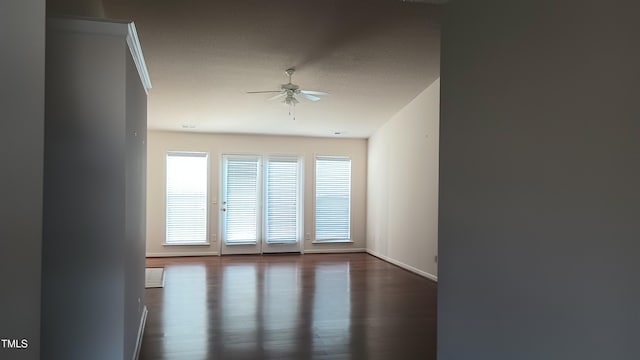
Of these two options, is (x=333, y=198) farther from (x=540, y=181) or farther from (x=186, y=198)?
(x=540, y=181)

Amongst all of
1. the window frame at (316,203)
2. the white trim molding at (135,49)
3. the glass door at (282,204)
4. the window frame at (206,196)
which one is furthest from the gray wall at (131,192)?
the window frame at (316,203)

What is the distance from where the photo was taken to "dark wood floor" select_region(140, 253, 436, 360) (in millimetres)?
3066

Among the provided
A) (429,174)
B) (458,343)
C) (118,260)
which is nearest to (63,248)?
(118,260)

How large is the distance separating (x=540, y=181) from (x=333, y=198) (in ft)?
21.7

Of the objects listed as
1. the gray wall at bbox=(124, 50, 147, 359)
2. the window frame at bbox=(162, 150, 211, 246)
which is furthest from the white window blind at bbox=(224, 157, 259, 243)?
the gray wall at bbox=(124, 50, 147, 359)

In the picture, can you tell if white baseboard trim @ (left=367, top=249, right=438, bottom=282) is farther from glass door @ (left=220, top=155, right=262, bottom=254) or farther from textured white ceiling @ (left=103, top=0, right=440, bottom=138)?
textured white ceiling @ (left=103, top=0, right=440, bottom=138)

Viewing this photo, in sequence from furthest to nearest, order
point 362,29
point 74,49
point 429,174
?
1. point 429,174
2. point 362,29
3. point 74,49

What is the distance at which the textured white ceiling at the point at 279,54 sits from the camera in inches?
141

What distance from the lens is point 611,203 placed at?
1314 mm

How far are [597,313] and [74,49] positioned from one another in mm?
2681

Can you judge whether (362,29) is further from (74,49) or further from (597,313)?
(597,313)

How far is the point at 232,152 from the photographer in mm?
7773

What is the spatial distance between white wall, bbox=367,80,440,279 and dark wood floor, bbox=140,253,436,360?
1.57 ft

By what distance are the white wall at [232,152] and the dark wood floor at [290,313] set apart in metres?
1.34
